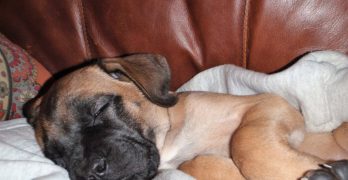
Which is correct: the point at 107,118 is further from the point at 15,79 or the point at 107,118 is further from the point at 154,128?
the point at 15,79

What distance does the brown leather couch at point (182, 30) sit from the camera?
1.81 m

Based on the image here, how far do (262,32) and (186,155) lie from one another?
0.59 metres

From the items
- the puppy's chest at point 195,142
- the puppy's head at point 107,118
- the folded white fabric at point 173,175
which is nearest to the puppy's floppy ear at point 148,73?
the puppy's head at point 107,118

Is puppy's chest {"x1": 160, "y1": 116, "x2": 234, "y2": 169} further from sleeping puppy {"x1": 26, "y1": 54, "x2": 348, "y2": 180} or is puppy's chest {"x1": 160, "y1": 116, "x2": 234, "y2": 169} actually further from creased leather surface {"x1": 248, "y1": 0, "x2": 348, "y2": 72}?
creased leather surface {"x1": 248, "y1": 0, "x2": 348, "y2": 72}

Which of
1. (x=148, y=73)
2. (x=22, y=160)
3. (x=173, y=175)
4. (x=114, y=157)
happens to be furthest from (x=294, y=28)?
(x=22, y=160)

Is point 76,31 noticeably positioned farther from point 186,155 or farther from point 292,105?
point 292,105

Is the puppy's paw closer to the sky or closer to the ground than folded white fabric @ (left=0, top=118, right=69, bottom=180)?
closer to the sky

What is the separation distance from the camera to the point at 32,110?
2000 mm

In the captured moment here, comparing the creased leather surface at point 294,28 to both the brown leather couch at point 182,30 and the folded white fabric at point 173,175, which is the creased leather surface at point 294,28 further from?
the folded white fabric at point 173,175

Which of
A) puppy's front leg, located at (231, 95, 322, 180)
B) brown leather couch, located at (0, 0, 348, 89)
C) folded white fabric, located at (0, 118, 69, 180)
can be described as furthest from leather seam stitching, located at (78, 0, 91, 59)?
puppy's front leg, located at (231, 95, 322, 180)

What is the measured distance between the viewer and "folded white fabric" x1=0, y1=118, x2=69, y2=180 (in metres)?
1.57

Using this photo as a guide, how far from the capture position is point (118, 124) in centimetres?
171

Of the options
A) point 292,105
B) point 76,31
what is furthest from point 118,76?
point 292,105

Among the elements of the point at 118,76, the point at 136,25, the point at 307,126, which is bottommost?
the point at 307,126
